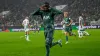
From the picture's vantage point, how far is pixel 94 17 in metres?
70.6

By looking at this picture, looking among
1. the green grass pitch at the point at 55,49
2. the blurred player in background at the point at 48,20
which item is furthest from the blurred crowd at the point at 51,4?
the blurred player in background at the point at 48,20

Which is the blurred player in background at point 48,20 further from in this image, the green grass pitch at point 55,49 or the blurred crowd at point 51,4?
the blurred crowd at point 51,4

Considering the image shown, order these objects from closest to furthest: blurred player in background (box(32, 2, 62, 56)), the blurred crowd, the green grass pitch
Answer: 1. blurred player in background (box(32, 2, 62, 56))
2. the green grass pitch
3. the blurred crowd

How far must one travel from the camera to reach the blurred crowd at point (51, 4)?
72.2 m

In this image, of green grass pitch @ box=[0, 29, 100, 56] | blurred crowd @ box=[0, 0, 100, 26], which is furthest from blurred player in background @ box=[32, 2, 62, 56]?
blurred crowd @ box=[0, 0, 100, 26]

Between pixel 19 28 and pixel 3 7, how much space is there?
19565 millimetres

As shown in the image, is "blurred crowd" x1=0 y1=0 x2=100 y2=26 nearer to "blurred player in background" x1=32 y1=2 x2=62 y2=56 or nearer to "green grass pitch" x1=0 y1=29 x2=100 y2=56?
"green grass pitch" x1=0 y1=29 x2=100 y2=56

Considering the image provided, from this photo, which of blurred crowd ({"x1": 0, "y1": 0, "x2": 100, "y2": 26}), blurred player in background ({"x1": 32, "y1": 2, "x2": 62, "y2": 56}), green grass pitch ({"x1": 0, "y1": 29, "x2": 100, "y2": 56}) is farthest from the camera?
blurred crowd ({"x1": 0, "y1": 0, "x2": 100, "y2": 26})

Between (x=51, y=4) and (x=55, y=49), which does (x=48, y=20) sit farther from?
(x=51, y=4)

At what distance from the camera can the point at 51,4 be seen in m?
82.2

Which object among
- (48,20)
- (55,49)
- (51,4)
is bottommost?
(55,49)

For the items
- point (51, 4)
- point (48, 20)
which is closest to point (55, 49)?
point (48, 20)

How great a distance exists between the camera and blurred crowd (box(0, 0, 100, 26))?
2844 inches

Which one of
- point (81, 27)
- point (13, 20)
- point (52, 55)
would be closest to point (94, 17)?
point (13, 20)
